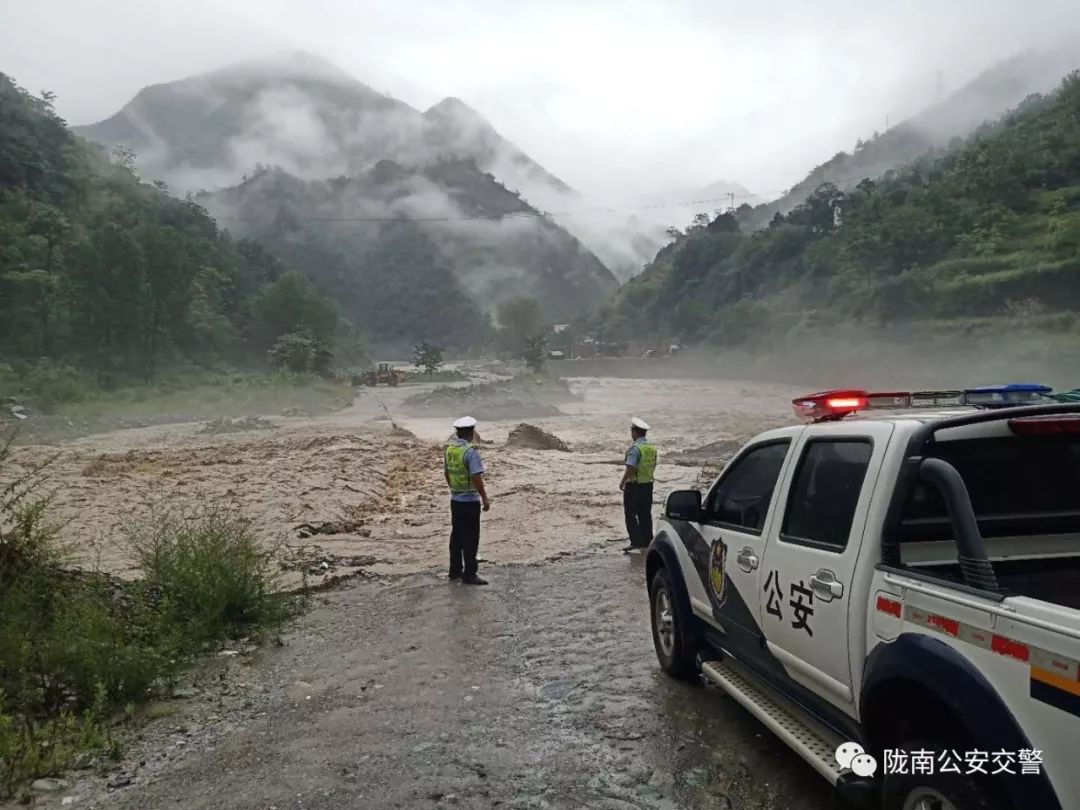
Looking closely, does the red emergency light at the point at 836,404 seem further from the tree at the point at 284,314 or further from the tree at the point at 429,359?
the tree at the point at 429,359

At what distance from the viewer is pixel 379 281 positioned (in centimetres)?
16350

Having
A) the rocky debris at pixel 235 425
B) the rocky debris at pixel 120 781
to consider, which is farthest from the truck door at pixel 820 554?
the rocky debris at pixel 235 425

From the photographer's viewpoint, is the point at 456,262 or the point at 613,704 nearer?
the point at 613,704

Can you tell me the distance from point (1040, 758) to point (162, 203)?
301 ft

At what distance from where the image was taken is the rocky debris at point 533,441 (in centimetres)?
2312

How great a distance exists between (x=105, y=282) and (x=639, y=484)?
158 feet

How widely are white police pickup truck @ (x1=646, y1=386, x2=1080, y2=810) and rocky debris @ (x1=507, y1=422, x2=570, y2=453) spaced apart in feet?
60.8

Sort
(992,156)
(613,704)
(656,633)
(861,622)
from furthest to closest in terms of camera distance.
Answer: (992,156) → (656,633) → (613,704) → (861,622)

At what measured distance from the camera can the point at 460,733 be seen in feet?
15.2

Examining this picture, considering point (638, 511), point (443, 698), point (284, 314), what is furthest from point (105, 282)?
point (443, 698)

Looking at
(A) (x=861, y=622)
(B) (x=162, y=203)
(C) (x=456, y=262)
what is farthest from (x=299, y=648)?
(C) (x=456, y=262)

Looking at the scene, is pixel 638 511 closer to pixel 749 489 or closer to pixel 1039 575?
pixel 749 489

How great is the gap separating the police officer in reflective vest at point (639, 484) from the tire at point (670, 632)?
3.92m

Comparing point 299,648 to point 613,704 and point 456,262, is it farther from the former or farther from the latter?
point 456,262
